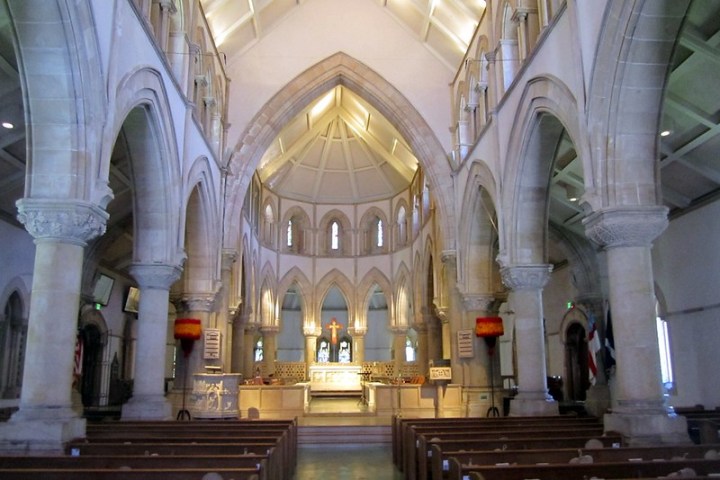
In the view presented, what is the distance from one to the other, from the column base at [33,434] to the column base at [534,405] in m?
8.55

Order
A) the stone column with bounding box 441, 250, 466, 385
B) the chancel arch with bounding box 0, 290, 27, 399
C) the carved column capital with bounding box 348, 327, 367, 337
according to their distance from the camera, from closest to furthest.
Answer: the chancel arch with bounding box 0, 290, 27, 399 < the stone column with bounding box 441, 250, 466, 385 < the carved column capital with bounding box 348, 327, 367, 337

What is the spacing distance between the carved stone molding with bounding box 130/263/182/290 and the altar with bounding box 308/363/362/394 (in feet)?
48.8

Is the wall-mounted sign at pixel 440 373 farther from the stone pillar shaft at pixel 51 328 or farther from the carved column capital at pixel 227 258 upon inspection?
the stone pillar shaft at pixel 51 328

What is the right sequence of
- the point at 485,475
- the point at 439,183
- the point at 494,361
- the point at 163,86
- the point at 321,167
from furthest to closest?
the point at 321,167 < the point at 439,183 < the point at 494,361 < the point at 163,86 < the point at 485,475

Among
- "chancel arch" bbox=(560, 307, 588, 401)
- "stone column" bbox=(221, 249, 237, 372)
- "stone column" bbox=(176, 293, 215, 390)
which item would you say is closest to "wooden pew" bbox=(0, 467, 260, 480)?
"stone column" bbox=(176, 293, 215, 390)

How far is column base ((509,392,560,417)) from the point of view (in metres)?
13.0

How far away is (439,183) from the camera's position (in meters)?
19.9

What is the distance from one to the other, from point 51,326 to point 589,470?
6.64m

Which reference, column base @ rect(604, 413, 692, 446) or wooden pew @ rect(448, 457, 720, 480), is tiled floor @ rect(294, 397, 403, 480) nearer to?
column base @ rect(604, 413, 692, 446)

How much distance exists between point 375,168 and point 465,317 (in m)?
15.1

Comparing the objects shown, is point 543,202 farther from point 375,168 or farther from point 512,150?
point 375,168

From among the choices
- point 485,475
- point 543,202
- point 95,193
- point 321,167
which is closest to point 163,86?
point 95,193

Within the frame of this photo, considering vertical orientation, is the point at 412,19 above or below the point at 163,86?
above

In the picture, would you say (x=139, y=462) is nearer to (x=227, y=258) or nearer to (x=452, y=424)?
(x=452, y=424)
